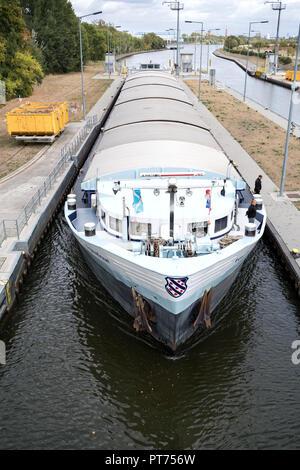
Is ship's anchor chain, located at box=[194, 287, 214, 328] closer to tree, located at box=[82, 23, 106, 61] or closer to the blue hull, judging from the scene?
the blue hull

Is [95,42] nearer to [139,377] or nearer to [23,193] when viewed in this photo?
[23,193]

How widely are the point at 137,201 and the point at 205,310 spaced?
4.57m

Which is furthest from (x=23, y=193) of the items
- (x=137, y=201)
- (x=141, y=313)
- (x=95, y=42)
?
(x=95, y=42)

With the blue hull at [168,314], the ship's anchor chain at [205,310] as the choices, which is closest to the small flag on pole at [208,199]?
the blue hull at [168,314]

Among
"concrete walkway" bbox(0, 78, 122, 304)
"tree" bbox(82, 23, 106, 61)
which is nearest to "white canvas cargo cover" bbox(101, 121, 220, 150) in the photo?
"concrete walkway" bbox(0, 78, 122, 304)

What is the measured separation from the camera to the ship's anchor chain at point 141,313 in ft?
48.8

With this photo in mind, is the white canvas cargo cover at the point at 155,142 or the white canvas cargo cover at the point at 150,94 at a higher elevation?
the white canvas cargo cover at the point at 150,94

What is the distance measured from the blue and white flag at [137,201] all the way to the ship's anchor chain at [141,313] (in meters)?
2.93

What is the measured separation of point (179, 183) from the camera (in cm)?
1702

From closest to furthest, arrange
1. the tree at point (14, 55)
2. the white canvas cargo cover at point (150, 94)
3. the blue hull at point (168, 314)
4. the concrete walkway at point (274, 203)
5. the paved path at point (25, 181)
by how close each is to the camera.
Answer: the blue hull at point (168, 314) → the concrete walkway at point (274, 203) → the paved path at point (25, 181) → the white canvas cargo cover at point (150, 94) → the tree at point (14, 55)

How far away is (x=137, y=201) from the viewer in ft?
51.5

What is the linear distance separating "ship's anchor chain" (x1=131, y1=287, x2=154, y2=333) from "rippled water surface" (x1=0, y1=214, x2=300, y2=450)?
2.95 ft

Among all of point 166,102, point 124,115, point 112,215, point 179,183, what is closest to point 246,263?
point 179,183

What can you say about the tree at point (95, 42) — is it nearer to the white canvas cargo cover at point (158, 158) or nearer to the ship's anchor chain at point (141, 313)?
the white canvas cargo cover at point (158, 158)
